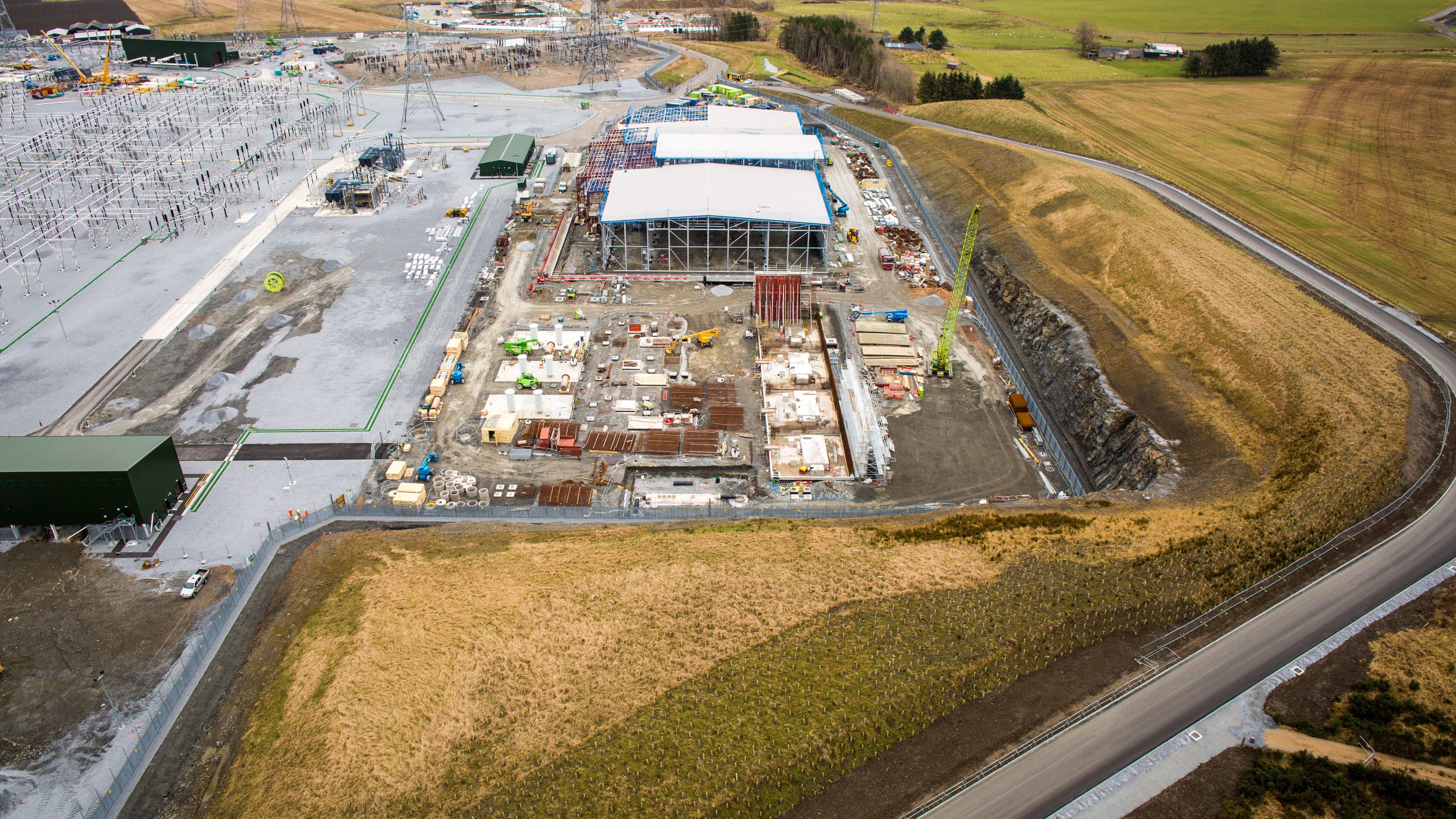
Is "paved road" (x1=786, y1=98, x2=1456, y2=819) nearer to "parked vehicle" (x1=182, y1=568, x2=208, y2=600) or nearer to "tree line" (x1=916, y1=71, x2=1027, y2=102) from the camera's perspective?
"parked vehicle" (x1=182, y1=568, x2=208, y2=600)

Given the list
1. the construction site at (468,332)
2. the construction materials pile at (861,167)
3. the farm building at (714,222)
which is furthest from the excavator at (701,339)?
the construction materials pile at (861,167)

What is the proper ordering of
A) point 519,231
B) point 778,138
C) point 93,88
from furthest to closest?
1. point 93,88
2. point 778,138
3. point 519,231

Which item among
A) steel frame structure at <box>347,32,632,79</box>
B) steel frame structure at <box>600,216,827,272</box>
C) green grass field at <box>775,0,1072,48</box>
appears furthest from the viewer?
green grass field at <box>775,0,1072,48</box>

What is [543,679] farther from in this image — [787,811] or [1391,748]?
[1391,748]

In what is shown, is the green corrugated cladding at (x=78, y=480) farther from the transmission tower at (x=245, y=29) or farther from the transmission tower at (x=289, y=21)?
the transmission tower at (x=289, y=21)

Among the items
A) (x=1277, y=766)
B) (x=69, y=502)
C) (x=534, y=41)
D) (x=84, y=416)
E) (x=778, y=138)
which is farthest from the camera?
(x=534, y=41)

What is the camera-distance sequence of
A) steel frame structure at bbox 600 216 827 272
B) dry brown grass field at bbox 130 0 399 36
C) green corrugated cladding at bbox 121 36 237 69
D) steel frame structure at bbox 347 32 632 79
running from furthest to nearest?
dry brown grass field at bbox 130 0 399 36
steel frame structure at bbox 347 32 632 79
green corrugated cladding at bbox 121 36 237 69
steel frame structure at bbox 600 216 827 272

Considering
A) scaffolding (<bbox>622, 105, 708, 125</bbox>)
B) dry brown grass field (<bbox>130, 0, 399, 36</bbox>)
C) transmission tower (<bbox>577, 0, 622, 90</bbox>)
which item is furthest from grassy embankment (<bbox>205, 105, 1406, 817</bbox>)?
dry brown grass field (<bbox>130, 0, 399, 36</bbox>)

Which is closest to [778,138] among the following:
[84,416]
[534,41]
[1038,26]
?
[84,416]
